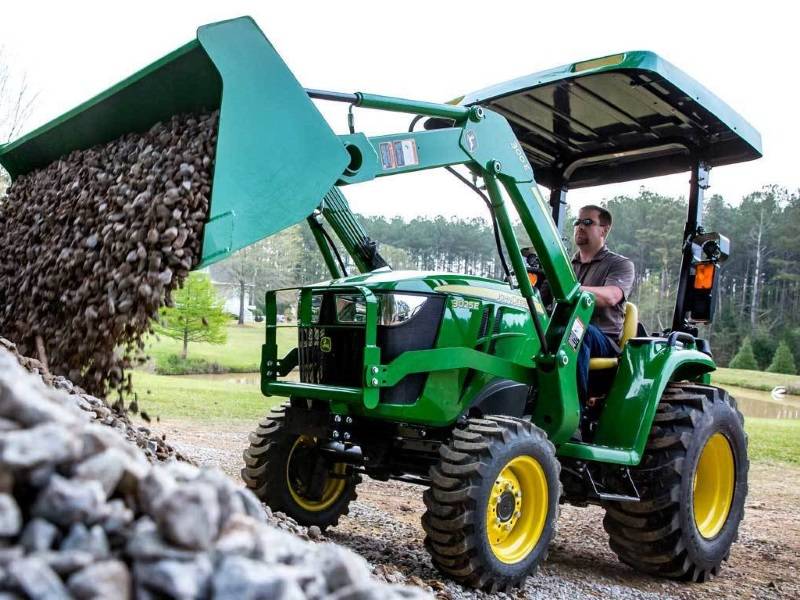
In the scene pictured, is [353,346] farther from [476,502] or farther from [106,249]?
[106,249]

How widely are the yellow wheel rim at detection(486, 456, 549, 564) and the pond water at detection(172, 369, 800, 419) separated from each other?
12.5 metres

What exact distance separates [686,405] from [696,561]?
90 cm

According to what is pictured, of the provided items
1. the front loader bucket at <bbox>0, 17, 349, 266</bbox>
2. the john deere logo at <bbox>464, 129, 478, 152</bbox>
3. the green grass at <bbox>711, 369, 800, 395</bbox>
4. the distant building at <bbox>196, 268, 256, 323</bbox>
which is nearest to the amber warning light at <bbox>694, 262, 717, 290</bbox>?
the john deere logo at <bbox>464, 129, 478, 152</bbox>

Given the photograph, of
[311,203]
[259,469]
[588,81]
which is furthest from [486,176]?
[259,469]

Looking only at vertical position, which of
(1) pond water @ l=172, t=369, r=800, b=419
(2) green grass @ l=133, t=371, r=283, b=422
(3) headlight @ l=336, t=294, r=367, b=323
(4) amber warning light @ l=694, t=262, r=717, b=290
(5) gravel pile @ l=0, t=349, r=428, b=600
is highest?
(4) amber warning light @ l=694, t=262, r=717, b=290

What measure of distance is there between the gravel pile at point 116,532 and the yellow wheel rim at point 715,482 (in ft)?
12.7

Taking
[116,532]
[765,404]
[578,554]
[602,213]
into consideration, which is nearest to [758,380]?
[765,404]

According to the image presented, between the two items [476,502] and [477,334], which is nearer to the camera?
[476,502]

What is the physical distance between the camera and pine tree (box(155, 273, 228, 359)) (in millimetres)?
17312

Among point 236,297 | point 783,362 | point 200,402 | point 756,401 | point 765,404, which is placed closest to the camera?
point 200,402

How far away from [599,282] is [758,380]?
72.7 feet

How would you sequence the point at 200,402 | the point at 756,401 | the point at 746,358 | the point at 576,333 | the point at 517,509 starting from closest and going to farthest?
the point at 517,509 → the point at 576,333 → the point at 200,402 → the point at 756,401 → the point at 746,358

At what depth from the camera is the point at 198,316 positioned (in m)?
16.8

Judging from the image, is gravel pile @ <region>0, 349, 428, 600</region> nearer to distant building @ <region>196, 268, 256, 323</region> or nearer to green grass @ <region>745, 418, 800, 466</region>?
green grass @ <region>745, 418, 800, 466</region>
